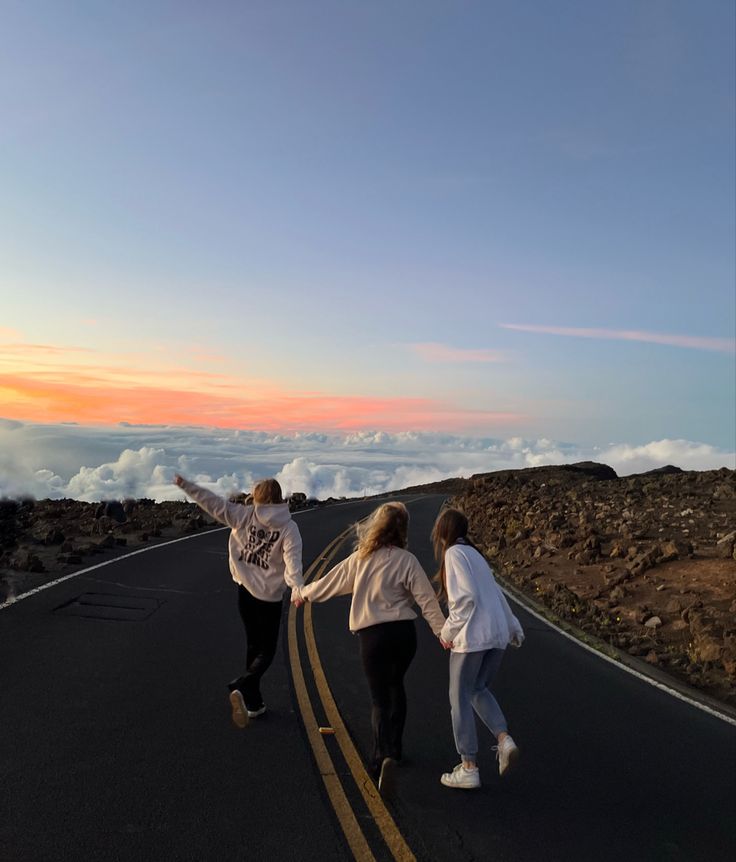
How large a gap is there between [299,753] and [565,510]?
22560mm

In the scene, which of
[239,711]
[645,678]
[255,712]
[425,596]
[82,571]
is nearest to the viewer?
[425,596]

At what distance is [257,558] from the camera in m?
7.45

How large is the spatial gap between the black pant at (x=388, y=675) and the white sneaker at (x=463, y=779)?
0.46m

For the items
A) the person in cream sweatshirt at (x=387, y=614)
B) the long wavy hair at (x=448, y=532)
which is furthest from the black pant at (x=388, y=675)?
the long wavy hair at (x=448, y=532)

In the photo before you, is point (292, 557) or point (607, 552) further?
point (607, 552)

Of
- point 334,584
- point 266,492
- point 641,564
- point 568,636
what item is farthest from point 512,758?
point 641,564

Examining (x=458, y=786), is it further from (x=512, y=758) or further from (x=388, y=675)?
(x=388, y=675)

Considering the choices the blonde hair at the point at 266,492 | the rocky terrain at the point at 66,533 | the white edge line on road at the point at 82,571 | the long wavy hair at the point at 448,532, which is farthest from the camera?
the rocky terrain at the point at 66,533

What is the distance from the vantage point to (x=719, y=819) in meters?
6.40

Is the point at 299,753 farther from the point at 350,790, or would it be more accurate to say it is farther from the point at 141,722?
the point at 141,722

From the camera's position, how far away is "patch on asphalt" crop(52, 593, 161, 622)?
11781 millimetres

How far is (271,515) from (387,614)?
1692mm

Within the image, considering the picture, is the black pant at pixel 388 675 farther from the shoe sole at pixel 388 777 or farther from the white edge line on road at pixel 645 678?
the white edge line on road at pixel 645 678

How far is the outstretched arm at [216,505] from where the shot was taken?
747cm
